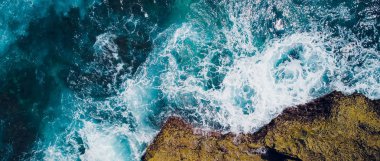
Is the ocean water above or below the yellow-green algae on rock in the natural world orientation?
above

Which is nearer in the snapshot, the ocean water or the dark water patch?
the ocean water

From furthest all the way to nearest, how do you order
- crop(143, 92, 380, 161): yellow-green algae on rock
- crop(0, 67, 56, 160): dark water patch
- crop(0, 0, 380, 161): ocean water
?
crop(0, 67, 56, 160): dark water patch
crop(0, 0, 380, 161): ocean water
crop(143, 92, 380, 161): yellow-green algae on rock

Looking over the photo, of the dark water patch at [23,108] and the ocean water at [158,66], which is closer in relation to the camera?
the ocean water at [158,66]

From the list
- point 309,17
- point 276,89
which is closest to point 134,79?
point 276,89

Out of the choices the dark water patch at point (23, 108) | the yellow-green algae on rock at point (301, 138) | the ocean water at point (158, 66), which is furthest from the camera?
the dark water patch at point (23, 108)

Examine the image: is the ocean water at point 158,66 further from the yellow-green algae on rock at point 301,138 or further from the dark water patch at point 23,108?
the yellow-green algae on rock at point 301,138

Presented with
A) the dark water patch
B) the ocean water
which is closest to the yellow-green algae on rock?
the ocean water

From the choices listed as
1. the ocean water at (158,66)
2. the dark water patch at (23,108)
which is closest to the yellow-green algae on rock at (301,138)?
the ocean water at (158,66)

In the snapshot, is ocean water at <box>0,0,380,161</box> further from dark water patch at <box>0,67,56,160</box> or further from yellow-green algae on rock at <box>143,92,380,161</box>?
yellow-green algae on rock at <box>143,92,380,161</box>
